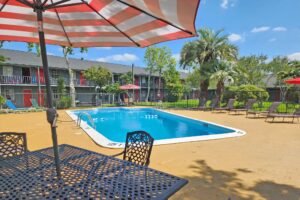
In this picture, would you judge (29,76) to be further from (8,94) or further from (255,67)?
(255,67)

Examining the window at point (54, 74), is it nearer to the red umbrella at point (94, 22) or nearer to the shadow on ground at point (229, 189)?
the red umbrella at point (94, 22)

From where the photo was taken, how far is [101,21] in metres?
2.66

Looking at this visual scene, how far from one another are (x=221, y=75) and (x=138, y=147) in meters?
13.4

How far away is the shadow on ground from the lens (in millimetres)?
2645

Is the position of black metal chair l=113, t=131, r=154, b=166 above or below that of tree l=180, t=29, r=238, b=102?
below

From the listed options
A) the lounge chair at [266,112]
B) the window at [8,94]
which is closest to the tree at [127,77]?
the window at [8,94]

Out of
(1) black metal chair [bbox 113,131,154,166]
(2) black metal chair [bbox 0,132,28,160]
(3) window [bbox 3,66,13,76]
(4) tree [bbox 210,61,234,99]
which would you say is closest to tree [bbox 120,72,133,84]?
(3) window [bbox 3,66,13,76]

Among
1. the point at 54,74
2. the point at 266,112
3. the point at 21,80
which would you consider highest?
the point at 54,74

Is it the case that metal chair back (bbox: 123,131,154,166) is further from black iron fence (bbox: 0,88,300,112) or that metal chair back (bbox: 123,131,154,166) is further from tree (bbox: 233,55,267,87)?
tree (bbox: 233,55,267,87)

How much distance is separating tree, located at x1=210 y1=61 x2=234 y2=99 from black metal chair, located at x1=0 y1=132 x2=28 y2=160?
13.7 metres

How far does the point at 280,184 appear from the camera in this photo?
3.02 metres

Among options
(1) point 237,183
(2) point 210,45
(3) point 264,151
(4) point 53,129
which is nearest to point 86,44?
(4) point 53,129

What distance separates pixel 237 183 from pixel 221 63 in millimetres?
13639

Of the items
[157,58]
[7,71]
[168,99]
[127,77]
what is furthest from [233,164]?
[168,99]
